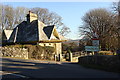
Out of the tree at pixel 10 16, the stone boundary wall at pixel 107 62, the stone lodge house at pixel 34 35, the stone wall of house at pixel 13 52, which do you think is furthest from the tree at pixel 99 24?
the stone boundary wall at pixel 107 62

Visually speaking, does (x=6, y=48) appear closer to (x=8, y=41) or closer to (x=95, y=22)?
(x=8, y=41)

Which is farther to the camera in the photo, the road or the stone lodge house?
the stone lodge house

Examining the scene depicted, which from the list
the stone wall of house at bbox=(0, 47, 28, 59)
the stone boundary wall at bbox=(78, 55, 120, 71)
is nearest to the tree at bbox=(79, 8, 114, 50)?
the stone wall of house at bbox=(0, 47, 28, 59)

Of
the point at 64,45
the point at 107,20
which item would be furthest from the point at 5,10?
the point at 107,20

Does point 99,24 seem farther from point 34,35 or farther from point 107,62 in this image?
point 107,62

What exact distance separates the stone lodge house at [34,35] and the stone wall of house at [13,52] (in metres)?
5.22

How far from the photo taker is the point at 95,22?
49562 millimetres

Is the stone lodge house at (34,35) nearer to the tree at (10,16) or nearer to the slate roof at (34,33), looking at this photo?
the slate roof at (34,33)

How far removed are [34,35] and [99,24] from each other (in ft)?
78.9

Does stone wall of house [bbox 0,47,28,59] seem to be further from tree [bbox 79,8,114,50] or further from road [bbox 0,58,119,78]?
tree [bbox 79,8,114,50]

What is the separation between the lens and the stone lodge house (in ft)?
105

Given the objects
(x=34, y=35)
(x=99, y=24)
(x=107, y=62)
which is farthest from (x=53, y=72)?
(x=99, y=24)

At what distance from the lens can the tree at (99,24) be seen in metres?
46.7

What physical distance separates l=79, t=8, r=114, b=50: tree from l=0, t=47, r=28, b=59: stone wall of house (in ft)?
85.7
